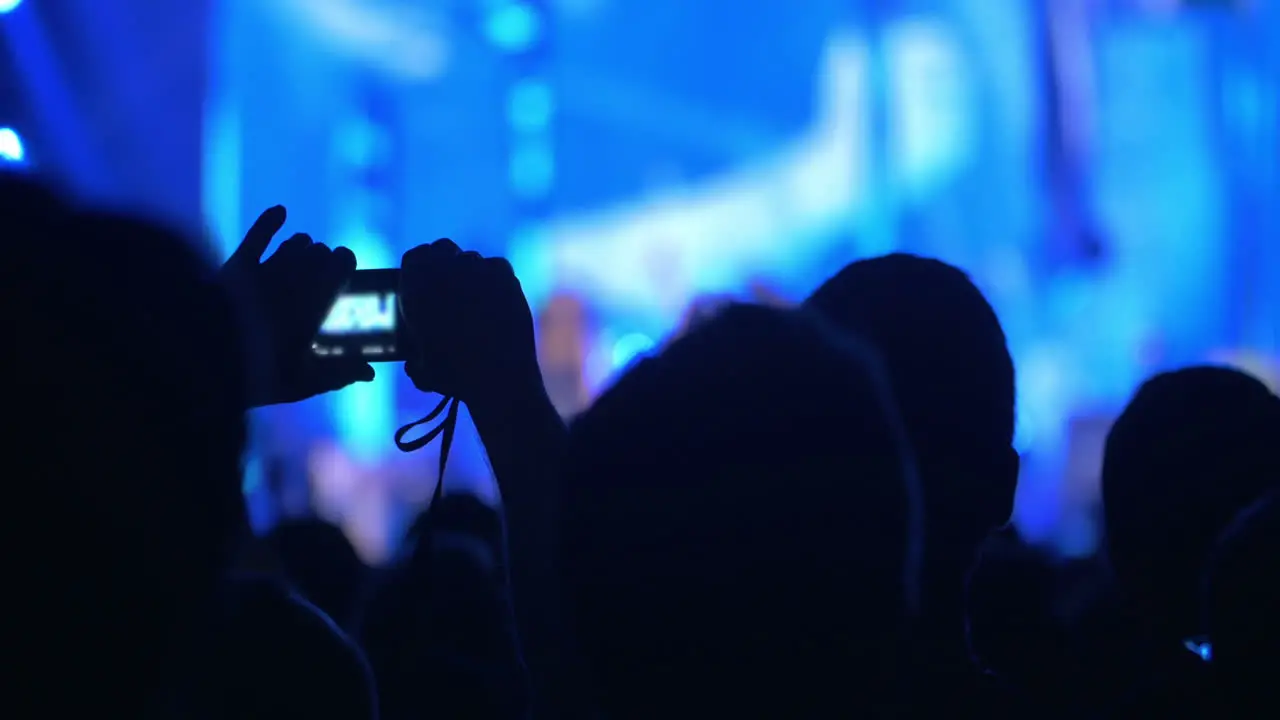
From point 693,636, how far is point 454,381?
418 mm

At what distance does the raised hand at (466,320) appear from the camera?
44.4 inches

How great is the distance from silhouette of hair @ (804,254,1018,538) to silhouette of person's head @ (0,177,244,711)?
2.52 ft

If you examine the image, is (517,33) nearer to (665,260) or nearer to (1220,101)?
(665,260)

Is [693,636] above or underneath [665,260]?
underneath

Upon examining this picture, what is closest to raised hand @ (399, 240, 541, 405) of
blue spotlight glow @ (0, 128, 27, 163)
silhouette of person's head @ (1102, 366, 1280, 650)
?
silhouette of person's head @ (1102, 366, 1280, 650)

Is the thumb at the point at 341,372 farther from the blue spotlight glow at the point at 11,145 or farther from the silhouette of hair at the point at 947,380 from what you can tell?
the blue spotlight glow at the point at 11,145

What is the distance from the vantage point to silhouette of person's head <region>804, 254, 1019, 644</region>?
1.29m

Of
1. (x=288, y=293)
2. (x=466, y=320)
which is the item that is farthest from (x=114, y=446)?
(x=466, y=320)

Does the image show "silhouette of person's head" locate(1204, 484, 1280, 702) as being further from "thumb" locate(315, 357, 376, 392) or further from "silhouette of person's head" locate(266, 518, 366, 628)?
"silhouette of person's head" locate(266, 518, 366, 628)

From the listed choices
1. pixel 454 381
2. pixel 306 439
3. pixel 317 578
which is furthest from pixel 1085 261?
pixel 454 381

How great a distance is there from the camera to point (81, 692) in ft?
2.56

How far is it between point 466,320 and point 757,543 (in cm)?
43

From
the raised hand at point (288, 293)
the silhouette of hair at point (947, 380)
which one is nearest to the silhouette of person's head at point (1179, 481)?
the silhouette of hair at point (947, 380)

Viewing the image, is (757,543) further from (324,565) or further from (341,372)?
(324,565)
